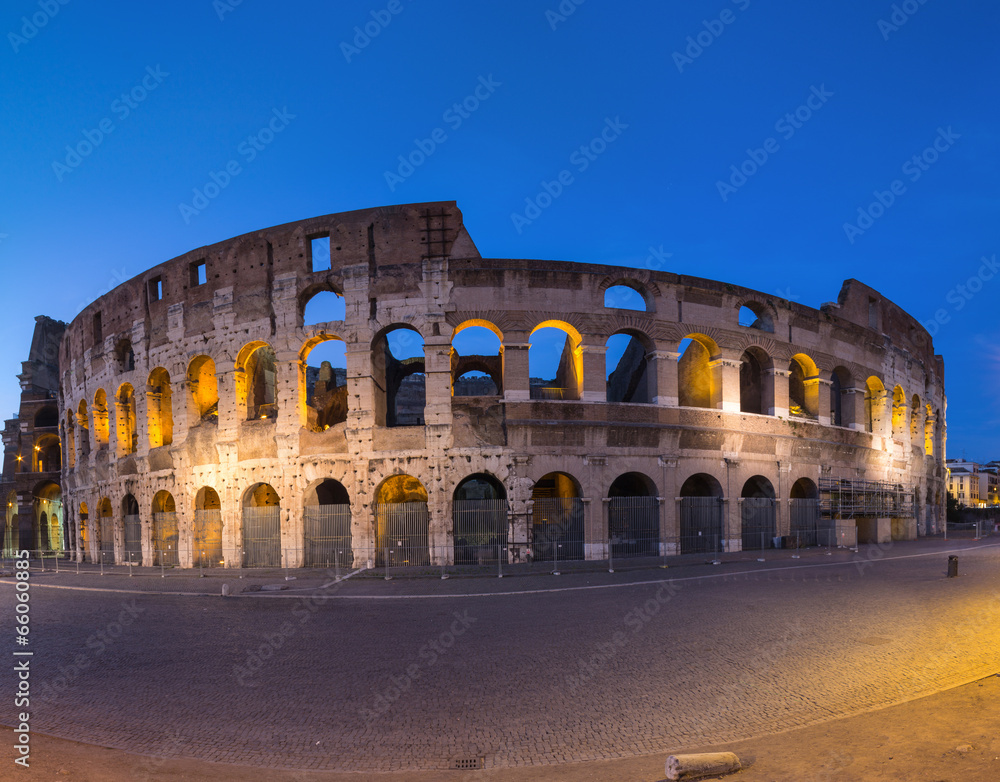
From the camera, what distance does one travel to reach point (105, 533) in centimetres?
2656

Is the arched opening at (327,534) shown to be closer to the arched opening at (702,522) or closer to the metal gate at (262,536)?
the metal gate at (262,536)

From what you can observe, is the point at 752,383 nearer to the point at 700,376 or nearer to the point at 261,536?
the point at 700,376

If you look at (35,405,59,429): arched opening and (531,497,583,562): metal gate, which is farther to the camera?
(35,405,59,429): arched opening

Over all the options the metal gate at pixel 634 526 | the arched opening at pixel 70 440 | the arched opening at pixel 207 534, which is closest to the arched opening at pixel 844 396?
the metal gate at pixel 634 526

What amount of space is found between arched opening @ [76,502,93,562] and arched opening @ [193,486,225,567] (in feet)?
32.1

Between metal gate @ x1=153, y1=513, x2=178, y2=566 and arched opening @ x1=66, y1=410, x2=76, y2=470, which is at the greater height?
arched opening @ x1=66, y1=410, x2=76, y2=470

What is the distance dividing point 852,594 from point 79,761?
39.2 feet

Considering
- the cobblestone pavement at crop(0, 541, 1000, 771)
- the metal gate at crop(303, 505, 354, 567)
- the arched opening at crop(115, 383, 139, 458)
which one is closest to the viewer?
the cobblestone pavement at crop(0, 541, 1000, 771)

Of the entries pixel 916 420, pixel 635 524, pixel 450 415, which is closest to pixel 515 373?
pixel 450 415

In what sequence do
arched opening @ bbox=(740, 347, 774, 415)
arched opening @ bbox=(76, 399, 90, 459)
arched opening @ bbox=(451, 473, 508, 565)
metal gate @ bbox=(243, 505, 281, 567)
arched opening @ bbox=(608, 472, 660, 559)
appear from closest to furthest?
arched opening @ bbox=(451, 473, 508, 565), arched opening @ bbox=(608, 472, 660, 559), metal gate @ bbox=(243, 505, 281, 567), arched opening @ bbox=(740, 347, 774, 415), arched opening @ bbox=(76, 399, 90, 459)

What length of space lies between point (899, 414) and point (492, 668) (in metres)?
30.1

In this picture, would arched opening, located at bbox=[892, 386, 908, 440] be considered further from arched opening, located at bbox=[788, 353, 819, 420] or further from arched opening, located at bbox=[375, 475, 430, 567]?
arched opening, located at bbox=[375, 475, 430, 567]

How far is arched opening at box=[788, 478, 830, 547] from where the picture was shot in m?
22.6

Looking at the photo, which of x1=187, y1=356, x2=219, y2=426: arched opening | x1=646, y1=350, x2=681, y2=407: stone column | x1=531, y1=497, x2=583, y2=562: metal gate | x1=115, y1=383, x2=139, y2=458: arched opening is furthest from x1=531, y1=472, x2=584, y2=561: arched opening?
x1=115, y1=383, x2=139, y2=458: arched opening
